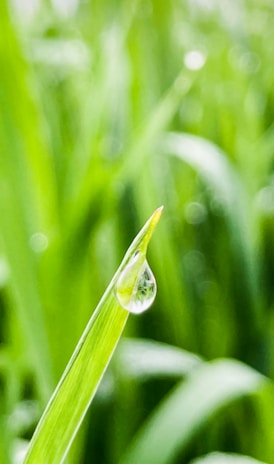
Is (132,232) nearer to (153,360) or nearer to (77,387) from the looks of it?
(153,360)

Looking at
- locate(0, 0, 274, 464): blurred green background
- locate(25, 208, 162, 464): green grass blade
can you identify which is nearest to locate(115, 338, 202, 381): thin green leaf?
locate(0, 0, 274, 464): blurred green background

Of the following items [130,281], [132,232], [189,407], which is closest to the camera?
[130,281]

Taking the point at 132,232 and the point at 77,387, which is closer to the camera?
the point at 77,387

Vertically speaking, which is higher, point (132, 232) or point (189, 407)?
point (132, 232)

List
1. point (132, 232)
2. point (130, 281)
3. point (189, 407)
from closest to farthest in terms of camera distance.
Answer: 1. point (130, 281)
2. point (189, 407)
3. point (132, 232)

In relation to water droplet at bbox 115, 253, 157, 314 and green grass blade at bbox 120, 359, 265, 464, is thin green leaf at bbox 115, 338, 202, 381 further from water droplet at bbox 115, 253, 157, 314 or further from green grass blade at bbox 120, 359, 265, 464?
water droplet at bbox 115, 253, 157, 314

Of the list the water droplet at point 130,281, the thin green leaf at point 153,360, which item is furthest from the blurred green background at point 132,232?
the water droplet at point 130,281

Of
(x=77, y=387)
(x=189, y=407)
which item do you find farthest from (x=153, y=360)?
(x=77, y=387)
